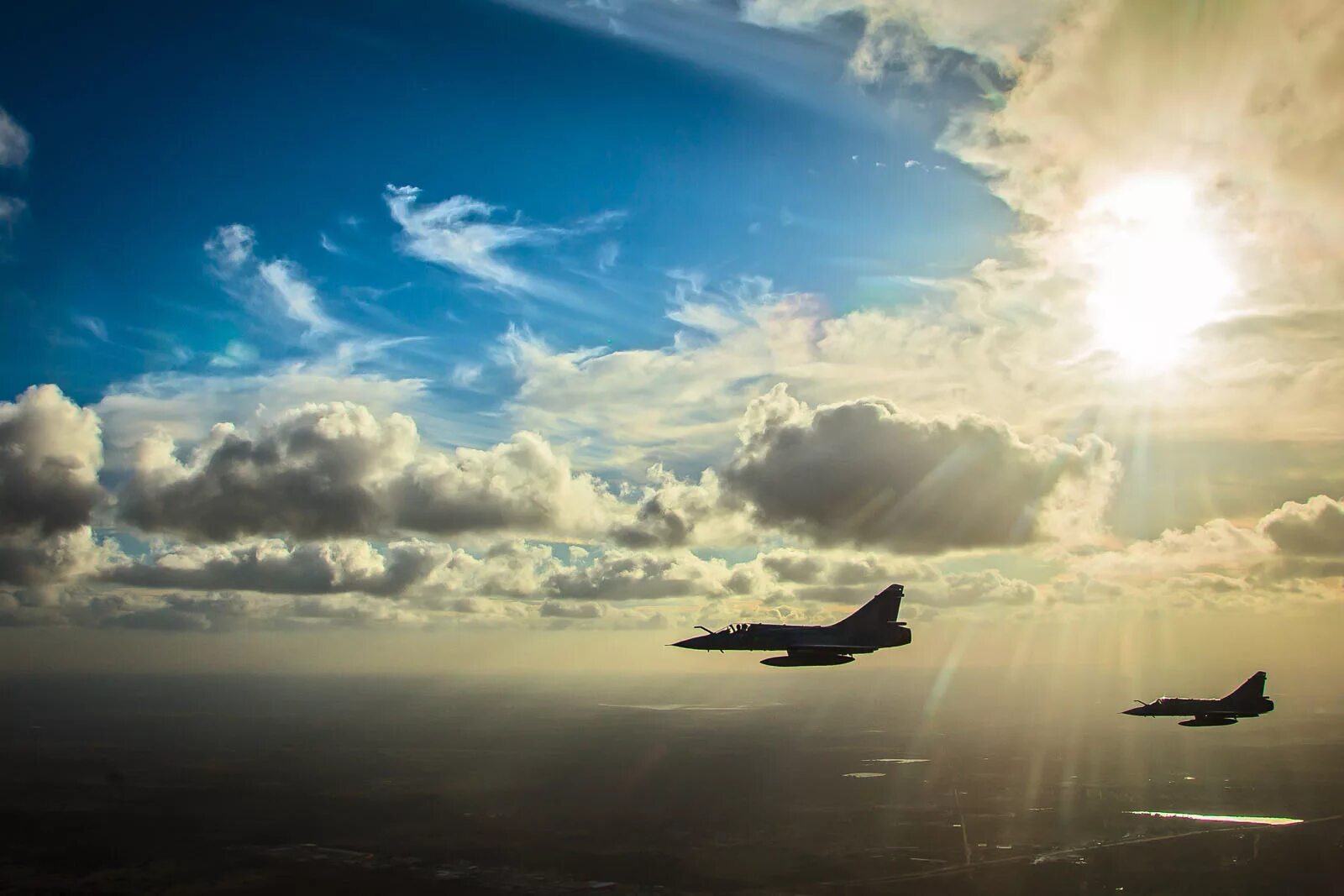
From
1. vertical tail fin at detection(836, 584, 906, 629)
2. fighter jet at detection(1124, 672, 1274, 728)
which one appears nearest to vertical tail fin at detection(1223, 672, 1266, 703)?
fighter jet at detection(1124, 672, 1274, 728)

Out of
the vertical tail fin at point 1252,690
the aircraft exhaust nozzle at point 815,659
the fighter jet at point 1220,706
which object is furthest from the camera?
the vertical tail fin at point 1252,690

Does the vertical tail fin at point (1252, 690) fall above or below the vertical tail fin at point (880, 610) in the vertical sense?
below

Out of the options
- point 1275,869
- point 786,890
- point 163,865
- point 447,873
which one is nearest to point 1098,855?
point 1275,869

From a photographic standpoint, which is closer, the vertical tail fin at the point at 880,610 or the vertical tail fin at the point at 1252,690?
the vertical tail fin at the point at 880,610

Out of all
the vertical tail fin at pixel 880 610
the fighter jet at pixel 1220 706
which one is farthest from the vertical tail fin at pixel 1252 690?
the vertical tail fin at pixel 880 610

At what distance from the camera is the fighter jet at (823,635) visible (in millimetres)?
119981

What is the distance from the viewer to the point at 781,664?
12125 centimetres

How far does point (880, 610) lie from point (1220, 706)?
321 feet

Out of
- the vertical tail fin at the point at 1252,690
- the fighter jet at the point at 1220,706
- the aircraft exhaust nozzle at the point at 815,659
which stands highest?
the aircraft exhaust nozzle at the point at 815,659

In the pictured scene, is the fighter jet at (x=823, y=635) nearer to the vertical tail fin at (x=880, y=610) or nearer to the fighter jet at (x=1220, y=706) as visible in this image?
the vertical tail fin at (x=880, y=610)

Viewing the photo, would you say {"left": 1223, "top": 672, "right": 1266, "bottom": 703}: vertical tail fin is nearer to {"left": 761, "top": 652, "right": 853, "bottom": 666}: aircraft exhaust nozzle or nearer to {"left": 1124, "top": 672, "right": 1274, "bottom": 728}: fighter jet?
{"left": 1124, "top": 672, "right": 1274, "bottom": 728}: fighter jet

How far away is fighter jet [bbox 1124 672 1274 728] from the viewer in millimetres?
161625

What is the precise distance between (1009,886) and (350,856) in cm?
16365

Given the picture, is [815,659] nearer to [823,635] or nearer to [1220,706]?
[823,635]
